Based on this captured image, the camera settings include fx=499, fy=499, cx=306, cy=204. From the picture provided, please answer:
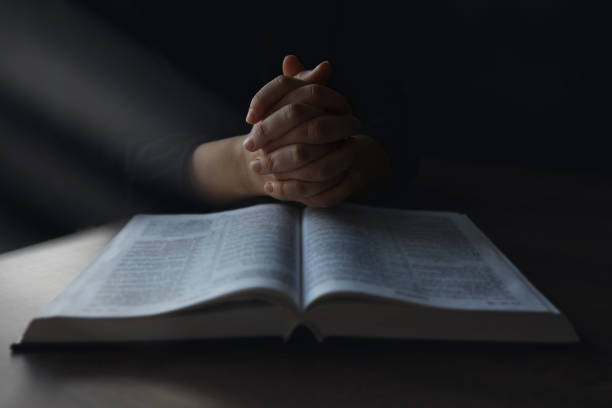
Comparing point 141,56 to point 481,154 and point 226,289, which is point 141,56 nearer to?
point 226,289

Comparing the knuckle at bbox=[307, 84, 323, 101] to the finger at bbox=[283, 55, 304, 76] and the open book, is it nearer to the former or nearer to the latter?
the finger at bbox=[283, 55, 304, 76]

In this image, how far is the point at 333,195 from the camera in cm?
80

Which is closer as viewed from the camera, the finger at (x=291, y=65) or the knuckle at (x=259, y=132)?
the knuckle at (x=259, y=132)

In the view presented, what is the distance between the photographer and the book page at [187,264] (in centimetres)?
48

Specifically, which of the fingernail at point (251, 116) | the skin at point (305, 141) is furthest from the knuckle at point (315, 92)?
the fingernail at point (251, 116)

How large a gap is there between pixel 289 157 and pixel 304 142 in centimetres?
3

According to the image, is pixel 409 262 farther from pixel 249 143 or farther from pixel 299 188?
pixel 249 143

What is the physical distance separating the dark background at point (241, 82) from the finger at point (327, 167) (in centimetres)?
29

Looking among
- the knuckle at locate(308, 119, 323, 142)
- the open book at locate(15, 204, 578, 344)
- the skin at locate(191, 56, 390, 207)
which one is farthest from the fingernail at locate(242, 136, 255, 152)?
the open book at locate(15, 204, 578, 344)

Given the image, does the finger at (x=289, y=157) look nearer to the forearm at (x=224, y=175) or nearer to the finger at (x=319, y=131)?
the finger at (x=319, y=131)

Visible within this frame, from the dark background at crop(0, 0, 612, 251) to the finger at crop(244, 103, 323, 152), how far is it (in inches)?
10.6

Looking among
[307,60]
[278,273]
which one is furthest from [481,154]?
[278,273]

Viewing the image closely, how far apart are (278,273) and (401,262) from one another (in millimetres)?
161

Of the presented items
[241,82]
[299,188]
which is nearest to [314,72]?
[299,188]
